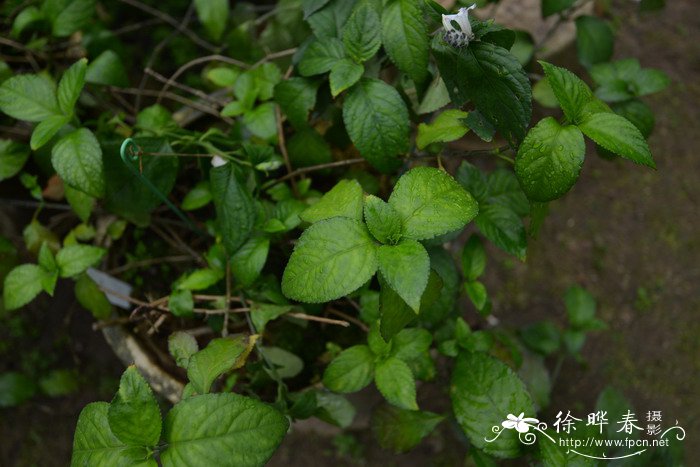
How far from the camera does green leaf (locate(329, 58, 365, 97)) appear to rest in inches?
→ 44.4

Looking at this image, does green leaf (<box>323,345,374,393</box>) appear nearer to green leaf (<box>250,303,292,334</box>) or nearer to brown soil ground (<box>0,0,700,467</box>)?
green leaf (<box>250,303,292,334</box>)

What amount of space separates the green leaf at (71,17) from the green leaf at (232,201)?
27.0 inches

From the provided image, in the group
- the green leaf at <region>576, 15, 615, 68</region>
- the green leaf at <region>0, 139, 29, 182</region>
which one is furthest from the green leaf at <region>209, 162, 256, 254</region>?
the green leaf at <region>576, 15, 615, 68</region>

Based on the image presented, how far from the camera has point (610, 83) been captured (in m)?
1.48

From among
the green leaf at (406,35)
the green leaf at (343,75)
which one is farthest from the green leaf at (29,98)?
the green leaf at (406,35)

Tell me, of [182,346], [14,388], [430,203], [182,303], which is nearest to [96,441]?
[182,346]

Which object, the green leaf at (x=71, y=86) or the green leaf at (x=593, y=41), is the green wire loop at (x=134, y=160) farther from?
the green leaf at (x=593, y=41)

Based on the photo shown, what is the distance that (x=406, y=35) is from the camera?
3.62 ft

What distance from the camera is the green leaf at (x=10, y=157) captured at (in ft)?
4.64

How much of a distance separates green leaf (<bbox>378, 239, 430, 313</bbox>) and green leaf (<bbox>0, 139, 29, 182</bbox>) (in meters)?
1.02

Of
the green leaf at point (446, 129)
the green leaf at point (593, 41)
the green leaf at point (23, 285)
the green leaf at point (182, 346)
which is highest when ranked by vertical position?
the green leaf at point (446, 129)

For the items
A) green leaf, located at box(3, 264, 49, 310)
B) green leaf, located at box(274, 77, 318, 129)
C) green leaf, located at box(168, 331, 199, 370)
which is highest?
green leaf, located at box(274, 77, 318, 129)

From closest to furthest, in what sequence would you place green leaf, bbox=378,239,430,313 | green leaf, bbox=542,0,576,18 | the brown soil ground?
green leaf, bbox=378,239,430,313
green leaf, bbox=542,0,576,18
the brown soil ground

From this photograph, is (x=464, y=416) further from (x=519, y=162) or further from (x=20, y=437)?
(x=20, y=437)
